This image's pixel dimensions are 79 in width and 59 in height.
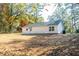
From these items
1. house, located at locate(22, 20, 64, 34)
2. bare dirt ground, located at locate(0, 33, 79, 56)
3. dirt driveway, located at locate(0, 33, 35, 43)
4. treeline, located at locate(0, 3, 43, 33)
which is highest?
treeline, located at locate(0, 3, 43, 33)

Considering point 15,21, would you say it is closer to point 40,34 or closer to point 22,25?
point 22,25

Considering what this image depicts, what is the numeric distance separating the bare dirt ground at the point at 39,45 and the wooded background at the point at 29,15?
9 centimetres

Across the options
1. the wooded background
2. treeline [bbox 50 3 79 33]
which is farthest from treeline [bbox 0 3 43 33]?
treeline [bbox 50 3 79 33]

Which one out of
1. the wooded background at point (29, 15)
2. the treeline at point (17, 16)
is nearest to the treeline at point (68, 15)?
the wooded background at point (29, 15)

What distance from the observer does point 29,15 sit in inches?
109

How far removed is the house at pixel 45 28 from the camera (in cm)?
272

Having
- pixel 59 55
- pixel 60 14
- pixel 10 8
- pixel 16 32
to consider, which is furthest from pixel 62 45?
pixel 10 8

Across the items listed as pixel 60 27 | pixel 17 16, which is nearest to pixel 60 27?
pixel 60 27

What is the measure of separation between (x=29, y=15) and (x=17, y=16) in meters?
0.14

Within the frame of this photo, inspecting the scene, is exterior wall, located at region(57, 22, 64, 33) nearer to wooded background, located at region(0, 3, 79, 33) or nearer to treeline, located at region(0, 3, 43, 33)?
wooded background, located at region(0, 3, 79, 33)

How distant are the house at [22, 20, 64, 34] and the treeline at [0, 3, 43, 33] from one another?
0.06 meters

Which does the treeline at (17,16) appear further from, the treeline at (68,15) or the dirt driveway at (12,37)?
the treeline at (68,15)

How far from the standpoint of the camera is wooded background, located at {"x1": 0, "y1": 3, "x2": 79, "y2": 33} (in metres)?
2.71

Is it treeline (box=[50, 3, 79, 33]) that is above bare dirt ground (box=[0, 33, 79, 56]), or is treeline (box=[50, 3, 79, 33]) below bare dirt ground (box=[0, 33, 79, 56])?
above
